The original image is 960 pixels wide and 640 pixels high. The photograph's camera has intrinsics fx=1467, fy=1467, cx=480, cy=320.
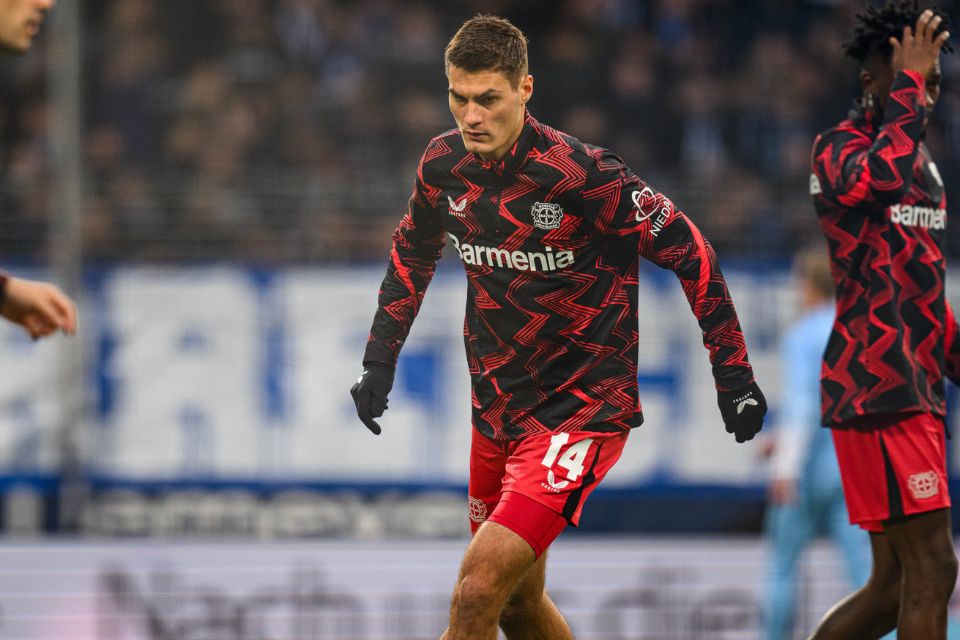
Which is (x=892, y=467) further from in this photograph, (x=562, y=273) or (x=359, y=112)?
(x=359, y=112)

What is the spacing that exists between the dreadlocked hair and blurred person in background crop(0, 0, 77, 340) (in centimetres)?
273

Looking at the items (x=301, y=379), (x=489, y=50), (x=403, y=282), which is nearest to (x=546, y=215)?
(x=489, y=50)

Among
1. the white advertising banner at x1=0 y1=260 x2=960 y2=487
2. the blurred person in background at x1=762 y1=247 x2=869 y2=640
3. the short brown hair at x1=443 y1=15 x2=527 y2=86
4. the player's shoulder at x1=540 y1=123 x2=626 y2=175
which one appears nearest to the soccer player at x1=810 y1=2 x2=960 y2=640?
the player's shoulder at x1=540 y1=123 x2=626 y2=175

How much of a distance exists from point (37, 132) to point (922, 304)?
27.6 ft

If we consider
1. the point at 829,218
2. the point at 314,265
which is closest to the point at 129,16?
the point at 314,265

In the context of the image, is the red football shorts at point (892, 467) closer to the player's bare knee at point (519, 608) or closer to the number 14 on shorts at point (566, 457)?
the number 14 on shorts at point (566, 457)

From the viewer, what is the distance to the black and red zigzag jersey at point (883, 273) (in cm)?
480

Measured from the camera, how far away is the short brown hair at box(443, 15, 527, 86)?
4438 mm

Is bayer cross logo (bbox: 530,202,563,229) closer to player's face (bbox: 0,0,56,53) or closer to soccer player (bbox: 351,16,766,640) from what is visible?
soccer player (bbox: 351,16,766,640)

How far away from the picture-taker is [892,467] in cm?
480

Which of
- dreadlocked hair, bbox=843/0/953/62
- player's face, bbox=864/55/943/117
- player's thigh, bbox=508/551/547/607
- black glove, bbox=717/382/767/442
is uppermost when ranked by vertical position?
dreadlocked hair, bbox=843/0/953/62

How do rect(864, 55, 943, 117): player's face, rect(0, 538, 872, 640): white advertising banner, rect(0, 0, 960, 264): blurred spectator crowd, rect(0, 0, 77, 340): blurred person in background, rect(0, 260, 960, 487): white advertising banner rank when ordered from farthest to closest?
rect(0, 0, 960, 264): blurred spectator crowd
rect(0, 260, 960, 487): white advertising banner
rect(0, 538, 872, 640): white advertising banner
rect(864, 55, 943, 117): player's face
rect(0, 0, 77, 340): blurred person in background

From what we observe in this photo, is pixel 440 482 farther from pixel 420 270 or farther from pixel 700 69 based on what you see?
pixel 420 270

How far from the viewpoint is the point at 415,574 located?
8969mm
